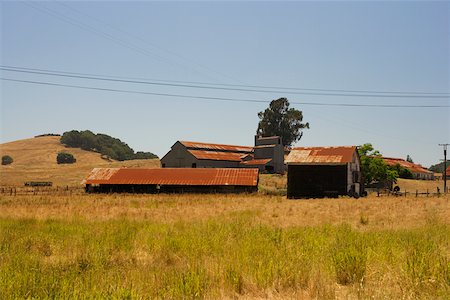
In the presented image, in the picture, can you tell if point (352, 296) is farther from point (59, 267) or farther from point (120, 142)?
point (120, 142)

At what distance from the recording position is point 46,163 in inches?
4857

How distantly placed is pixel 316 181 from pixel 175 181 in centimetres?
1726

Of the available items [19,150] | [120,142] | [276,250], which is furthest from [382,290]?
[120,142]

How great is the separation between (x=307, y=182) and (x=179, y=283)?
122ft

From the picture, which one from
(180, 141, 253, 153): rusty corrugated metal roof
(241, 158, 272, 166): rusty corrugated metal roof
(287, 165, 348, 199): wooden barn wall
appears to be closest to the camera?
(287, 165, 348, 199): wooden barn wall

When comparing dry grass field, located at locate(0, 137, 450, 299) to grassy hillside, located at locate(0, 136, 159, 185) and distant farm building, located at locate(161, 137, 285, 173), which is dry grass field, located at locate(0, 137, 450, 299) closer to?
distant farm building, located at locate(161, 137, 285, 173)

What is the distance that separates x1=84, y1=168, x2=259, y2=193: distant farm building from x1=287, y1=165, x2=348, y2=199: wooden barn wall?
5.53 m

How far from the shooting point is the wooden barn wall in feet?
135

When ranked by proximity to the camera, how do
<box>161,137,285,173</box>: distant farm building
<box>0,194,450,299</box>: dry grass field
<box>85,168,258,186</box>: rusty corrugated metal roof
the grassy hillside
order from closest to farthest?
<box>0,194,450,299</box>: dry grass field
<box>85,168,258,186</box>: rusty corrugated metal roof
<box>161,137,285,173</box>: distant farm building
the grassy hillside

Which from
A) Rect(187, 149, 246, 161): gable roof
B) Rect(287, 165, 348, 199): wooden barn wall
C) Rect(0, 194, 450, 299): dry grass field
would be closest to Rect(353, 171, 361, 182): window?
Rect(287, 165, 348, 199): wooden barn wall

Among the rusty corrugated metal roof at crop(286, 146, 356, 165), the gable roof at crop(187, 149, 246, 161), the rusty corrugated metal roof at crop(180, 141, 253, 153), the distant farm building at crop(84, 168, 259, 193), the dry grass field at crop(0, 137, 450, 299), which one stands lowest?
the dry grass field at crop(0, 137, 450, 299)

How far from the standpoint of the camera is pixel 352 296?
577 centimetres

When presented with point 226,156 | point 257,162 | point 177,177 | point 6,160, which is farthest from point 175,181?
point 6,160

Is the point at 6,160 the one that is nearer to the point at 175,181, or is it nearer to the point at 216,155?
the point at 216,155
